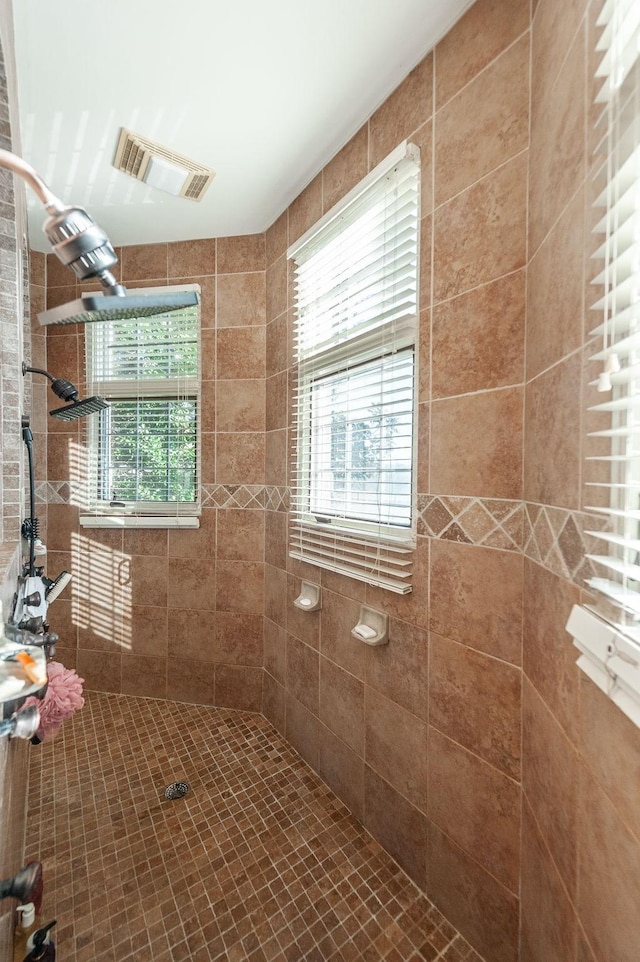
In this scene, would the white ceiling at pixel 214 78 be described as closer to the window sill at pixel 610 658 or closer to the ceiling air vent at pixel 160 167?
the ceiling air vent at pixel 160 167

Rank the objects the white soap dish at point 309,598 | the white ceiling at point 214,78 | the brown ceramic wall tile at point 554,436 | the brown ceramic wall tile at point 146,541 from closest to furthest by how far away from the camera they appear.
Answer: the brown ceramic wall tile at point 554,436 → the white ceiling at point 214,78 → the white soap dish at point 309,598 → the brown ceramic wall tile at point 146,541

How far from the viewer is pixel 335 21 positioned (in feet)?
3.52

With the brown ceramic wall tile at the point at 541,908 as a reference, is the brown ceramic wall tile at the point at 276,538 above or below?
above

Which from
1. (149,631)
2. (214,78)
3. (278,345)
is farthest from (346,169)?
(149,631)

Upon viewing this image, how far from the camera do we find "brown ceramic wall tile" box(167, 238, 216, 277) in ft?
6.93

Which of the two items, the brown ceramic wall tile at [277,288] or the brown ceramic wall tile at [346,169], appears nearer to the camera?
the brown ceramic wall tile at [346,169]

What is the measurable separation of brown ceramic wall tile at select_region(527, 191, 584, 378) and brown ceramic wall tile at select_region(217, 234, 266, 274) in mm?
1554

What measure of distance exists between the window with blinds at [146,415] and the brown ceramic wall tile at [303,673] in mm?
897

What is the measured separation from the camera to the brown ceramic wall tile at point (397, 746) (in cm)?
119

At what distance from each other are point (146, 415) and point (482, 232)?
1820 mm

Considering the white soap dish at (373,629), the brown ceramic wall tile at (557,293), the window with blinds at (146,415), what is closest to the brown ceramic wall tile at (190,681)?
the window with blinds at (146,415)

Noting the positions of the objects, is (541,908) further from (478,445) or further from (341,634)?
(478,445)

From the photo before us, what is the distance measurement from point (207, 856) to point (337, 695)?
635 millimetres

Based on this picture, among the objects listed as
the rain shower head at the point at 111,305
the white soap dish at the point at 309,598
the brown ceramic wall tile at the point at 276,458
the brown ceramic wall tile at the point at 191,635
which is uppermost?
the rain shower head at the point at 111,305
